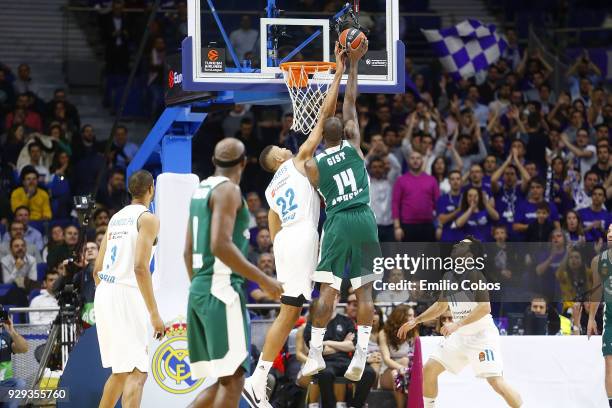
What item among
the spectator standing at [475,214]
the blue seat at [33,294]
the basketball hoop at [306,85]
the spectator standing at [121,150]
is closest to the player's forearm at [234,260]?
the basketball hoop at [306,85]

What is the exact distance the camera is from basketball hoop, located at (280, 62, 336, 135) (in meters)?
11.0

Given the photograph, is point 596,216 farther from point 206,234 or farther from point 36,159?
point 206,234

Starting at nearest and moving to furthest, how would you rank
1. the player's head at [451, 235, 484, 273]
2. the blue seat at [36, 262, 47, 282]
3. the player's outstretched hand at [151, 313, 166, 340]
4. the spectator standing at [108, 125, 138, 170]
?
the player's outstretched hand at [151, 313, 166, 340] → the player's head at [451, 235, 484, 273] → the blue seat at [36, 262, 47, 282] → the spectator standing at [108, 125, 138, 170]

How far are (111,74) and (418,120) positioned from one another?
17.5 ft

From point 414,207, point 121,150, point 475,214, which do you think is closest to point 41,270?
point 121,150

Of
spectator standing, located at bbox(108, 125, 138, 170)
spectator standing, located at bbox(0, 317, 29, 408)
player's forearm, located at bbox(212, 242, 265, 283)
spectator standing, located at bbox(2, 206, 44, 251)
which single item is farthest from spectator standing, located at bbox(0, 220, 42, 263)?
player's forearm, located at bbox(212, 242, 265, 283)

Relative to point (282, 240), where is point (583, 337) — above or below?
below

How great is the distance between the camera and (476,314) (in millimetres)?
11500

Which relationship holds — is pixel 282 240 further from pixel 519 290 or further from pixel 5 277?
pixel 5 277

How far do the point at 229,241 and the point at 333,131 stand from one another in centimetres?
243

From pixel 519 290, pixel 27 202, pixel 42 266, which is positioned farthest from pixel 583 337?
pixel 27 202

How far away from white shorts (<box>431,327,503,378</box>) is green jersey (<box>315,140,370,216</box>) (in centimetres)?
208

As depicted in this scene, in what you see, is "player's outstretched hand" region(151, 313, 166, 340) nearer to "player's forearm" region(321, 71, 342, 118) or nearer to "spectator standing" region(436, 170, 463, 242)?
"player's forearm" region(321, 71, 342, 118)

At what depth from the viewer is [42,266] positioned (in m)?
15.8
